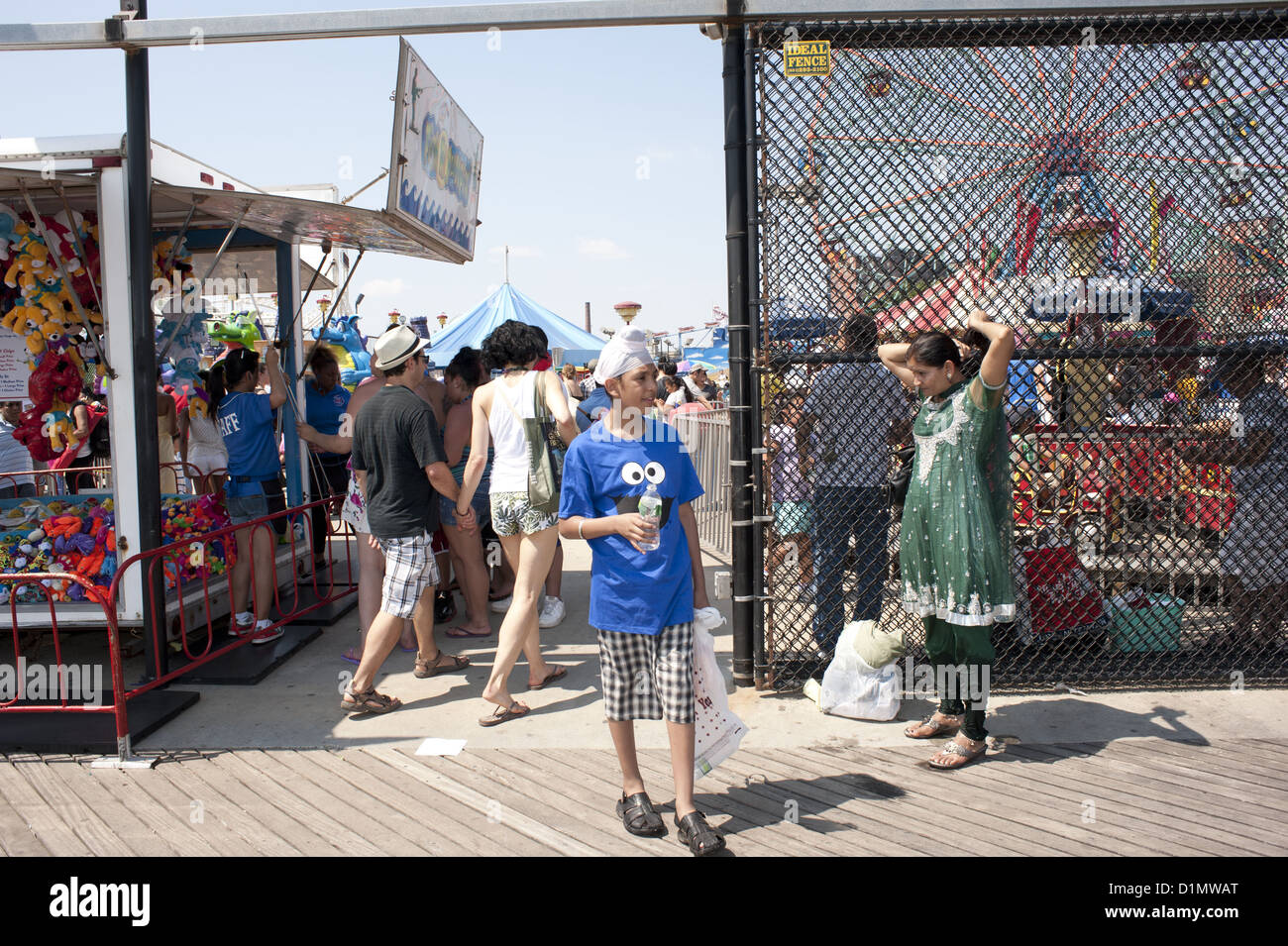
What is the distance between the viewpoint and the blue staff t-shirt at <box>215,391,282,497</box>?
6.13 meters

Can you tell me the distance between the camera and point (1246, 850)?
3.29 m

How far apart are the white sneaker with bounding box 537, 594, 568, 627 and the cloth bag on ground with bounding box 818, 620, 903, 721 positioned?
2417 mm

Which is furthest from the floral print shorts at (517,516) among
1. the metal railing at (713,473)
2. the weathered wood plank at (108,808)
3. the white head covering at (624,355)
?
the metal railing at (713,473)

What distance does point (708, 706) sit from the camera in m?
3.60

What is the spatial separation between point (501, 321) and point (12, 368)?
10751mm
